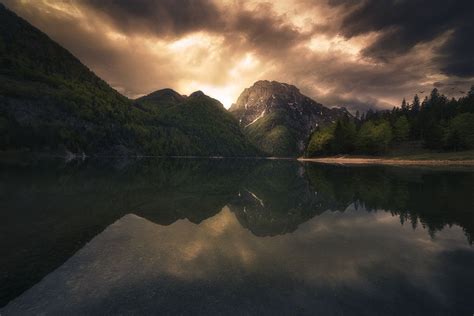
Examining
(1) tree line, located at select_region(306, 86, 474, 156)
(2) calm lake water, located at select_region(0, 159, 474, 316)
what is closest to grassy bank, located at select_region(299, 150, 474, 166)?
(1) tree line, located at select_region(306, 86, 474, 156)

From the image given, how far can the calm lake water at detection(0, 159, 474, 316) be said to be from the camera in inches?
319

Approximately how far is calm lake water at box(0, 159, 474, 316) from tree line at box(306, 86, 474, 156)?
114227 mm

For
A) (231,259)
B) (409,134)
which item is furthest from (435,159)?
(231,259)

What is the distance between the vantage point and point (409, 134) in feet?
474

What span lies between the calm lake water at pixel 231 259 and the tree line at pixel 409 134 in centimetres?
11423

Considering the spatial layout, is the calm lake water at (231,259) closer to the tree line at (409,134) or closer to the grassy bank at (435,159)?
the grassy bank at (435,159)

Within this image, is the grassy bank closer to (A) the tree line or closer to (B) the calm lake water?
(A) the tree line

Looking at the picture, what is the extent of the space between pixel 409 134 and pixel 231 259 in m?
162

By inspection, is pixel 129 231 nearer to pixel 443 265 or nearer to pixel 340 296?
pixel 340 296

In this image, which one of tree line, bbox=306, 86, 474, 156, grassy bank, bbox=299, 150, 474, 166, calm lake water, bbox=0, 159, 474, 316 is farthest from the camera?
tree line, bbox=306, 86, 474, 156

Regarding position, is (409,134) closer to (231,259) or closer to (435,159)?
(435,159)

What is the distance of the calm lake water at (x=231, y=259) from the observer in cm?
809

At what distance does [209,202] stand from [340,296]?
18453mm

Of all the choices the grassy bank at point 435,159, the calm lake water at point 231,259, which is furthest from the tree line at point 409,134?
the calm lake water at point 231,259
